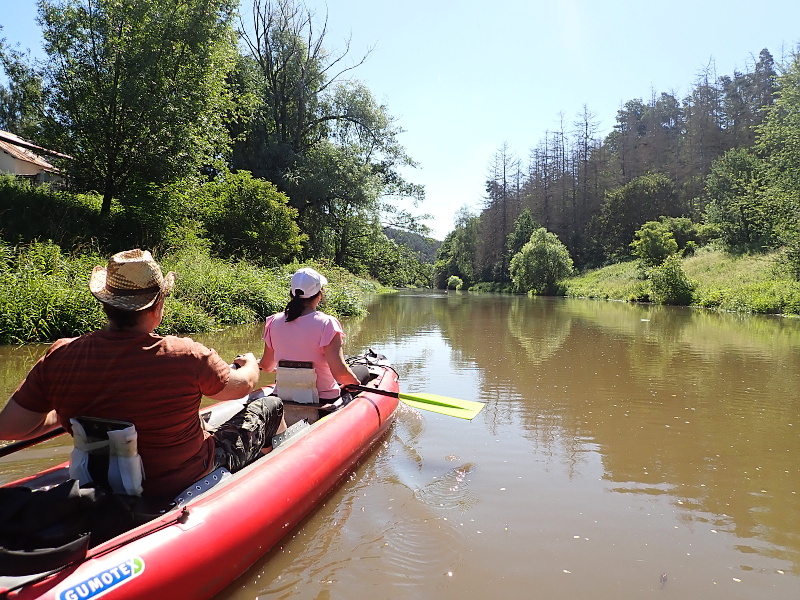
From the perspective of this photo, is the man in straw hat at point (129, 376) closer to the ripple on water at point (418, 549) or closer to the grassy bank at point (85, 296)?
the ripple on water at point (418, 549)

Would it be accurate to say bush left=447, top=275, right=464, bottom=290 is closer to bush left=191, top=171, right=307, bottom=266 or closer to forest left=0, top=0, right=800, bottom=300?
forest left=0, top=0, right=800, bottom=300

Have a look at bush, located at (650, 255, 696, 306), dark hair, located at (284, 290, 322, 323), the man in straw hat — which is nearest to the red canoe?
the man in straw hat

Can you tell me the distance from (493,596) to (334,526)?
113 centimetres

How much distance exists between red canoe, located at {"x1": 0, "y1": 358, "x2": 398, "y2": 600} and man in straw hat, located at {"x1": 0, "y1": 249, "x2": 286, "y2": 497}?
29cm

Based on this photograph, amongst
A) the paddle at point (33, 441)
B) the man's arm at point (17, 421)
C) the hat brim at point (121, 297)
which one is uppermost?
the hat brim at point (121, 297)

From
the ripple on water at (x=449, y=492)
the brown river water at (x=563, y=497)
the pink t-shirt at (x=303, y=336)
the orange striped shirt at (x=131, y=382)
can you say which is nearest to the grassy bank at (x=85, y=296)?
the brown river water at (x=563, y=497)

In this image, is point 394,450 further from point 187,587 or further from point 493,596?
point 187,587

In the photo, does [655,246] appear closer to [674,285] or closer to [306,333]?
[674,285]

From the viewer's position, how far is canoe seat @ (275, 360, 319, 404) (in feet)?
14.4

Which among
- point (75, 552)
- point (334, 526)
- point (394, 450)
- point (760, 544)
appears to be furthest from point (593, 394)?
point (75, 552)

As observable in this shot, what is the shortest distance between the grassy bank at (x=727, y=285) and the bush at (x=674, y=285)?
0.34m

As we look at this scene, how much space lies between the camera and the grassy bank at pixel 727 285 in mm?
22094

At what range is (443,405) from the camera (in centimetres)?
586

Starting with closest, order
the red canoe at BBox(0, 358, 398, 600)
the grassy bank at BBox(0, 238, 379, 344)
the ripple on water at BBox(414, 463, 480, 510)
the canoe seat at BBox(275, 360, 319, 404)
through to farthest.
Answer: the red canoe at BBox(0, 358, 398, 600)
the ripple on water at BBox(414, 463, 480, 510)
the canoe seat at BBox(275, 360, 319, 404)
the grassy bank at BBox(0, 238, 379, 344)
